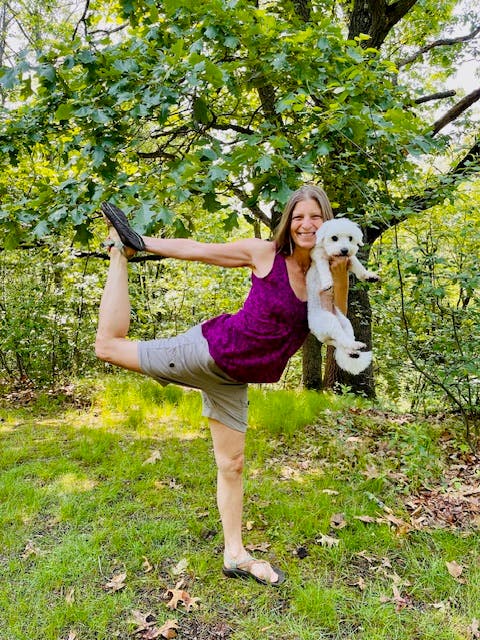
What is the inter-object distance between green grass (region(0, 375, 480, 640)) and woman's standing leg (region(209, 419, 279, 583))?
0.10 meters

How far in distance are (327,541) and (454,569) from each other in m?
0.66

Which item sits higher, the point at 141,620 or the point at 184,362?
the point at 184,362

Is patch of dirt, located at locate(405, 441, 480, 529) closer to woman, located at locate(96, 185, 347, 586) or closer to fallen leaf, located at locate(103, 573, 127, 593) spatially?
woman, located at locate(96, 185, 347, 586)

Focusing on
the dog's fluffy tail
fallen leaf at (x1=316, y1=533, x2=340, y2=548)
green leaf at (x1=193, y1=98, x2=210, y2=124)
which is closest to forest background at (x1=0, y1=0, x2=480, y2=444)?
green leaf at (x1=193, y1=98, x2=210, y2=124)

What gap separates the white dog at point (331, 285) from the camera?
184 centimetres

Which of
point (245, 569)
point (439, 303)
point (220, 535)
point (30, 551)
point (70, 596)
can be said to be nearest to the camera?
point (70, 596)

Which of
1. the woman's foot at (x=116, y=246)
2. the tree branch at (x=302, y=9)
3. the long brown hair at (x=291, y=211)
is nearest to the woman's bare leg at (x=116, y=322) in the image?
the woman's foot at (x=116, y=246)

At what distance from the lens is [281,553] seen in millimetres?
2525

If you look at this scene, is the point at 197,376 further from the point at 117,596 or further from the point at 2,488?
the point at 2,488

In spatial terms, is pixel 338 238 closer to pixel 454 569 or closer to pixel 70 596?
pixel 454 569

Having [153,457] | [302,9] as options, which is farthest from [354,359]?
[302,9]

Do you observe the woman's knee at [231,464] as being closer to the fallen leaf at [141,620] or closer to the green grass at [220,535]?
the green grass at [220,535]

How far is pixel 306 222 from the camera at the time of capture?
199 centimetres

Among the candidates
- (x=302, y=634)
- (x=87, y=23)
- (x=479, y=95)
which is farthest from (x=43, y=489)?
(x=479, y=95)
